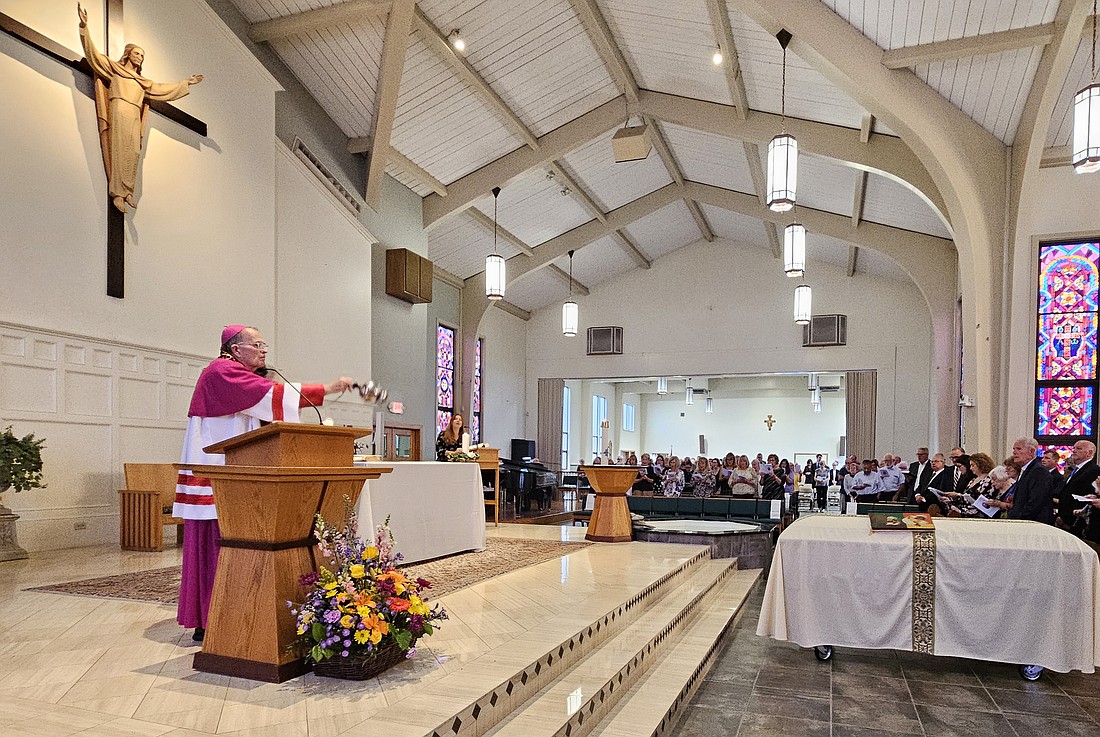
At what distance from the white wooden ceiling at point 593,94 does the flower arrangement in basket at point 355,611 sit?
537 cm

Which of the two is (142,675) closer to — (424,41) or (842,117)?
(424,41)

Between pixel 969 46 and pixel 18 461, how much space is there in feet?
A: 23.1

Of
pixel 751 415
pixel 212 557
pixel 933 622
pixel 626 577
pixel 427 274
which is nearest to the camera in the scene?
pixel 212 557

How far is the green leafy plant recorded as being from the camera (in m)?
4.29

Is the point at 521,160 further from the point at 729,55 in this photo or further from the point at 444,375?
the point at 444,375

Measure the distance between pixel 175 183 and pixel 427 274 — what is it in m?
4.54

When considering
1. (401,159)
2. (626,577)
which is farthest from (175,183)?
(626,577)

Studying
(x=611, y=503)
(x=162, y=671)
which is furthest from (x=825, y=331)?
(x=162, y=671)

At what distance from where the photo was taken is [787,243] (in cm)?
805

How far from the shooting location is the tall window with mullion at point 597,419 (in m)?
19.8

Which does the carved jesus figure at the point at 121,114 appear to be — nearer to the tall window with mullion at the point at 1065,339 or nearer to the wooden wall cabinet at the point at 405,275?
the wooden wall cabinet at the point at 405,275

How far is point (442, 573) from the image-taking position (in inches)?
178

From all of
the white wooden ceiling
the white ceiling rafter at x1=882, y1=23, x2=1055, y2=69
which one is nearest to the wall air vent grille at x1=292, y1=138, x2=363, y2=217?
the white wooden ceiling

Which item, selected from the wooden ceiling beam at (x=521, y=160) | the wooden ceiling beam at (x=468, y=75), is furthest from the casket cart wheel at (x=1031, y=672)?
the wooden ceiling beam at (x=521, y=160)
